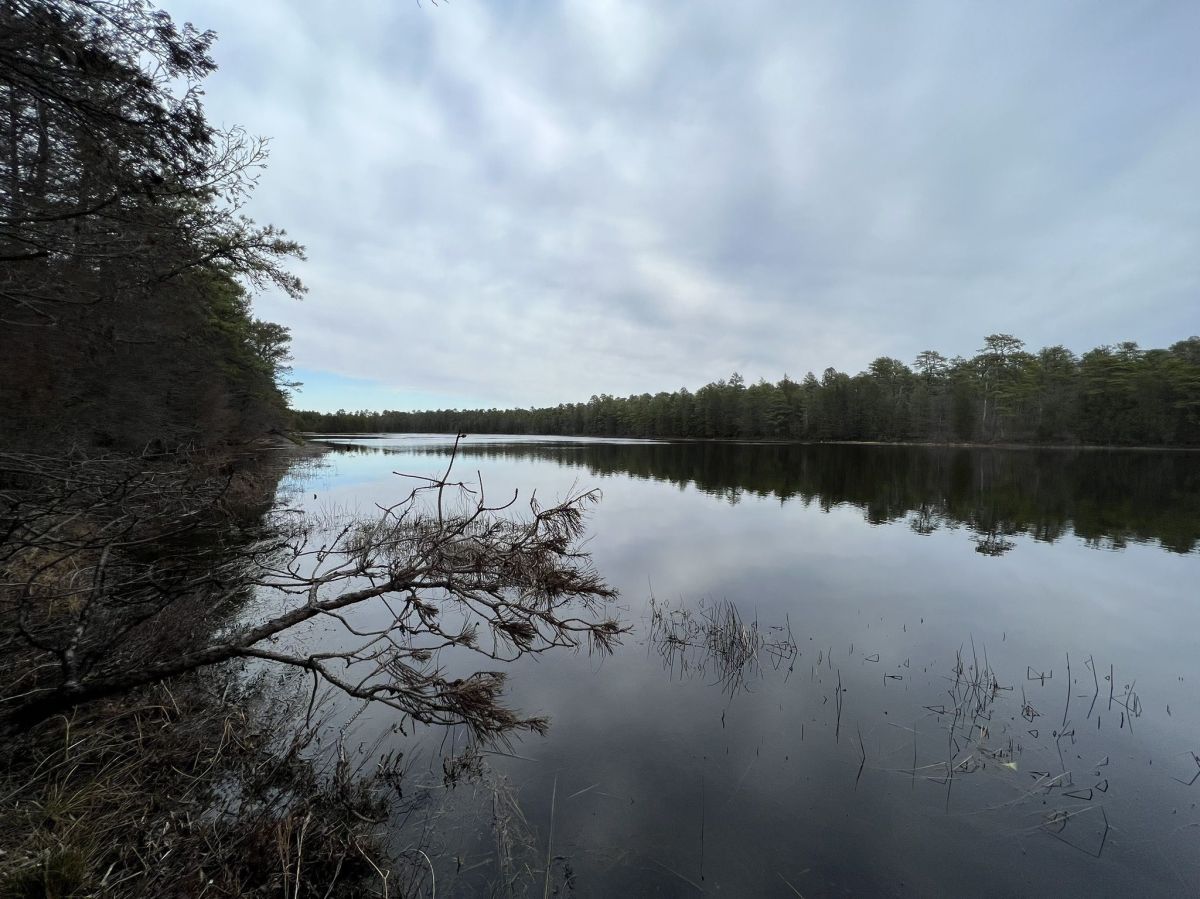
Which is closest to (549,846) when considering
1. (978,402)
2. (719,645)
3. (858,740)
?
(858,740)

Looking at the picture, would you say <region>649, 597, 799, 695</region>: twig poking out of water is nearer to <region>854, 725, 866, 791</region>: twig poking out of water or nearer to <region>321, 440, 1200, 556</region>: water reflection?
<region>854, 725, 866, 791</region>: twig poking out of water

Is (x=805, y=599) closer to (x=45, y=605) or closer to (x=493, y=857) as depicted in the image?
(x=493, y=857)

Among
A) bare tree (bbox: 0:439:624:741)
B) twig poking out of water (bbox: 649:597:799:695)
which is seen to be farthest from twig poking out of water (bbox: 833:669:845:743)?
bare tree (bbox: 0:439:624:741)

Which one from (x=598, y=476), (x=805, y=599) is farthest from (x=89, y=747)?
(x=598, y=476)

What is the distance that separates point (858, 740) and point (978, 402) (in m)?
83.8

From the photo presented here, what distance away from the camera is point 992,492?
26281 millimetres

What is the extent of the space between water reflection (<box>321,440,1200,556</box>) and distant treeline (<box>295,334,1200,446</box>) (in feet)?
65.9

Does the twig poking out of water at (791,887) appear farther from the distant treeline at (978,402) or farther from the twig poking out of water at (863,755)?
the distant treeline at (978,402)

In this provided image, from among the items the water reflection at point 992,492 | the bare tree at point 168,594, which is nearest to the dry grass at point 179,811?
the bare tree at point 168,594

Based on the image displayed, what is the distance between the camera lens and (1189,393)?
181 feet

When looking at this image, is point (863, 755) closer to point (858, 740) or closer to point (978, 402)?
point (858, 740)

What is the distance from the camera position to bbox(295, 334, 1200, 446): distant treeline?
5825 centimetres

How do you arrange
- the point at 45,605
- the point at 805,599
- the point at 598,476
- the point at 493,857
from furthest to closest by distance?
the point at 598,476 < the point at 805,599 < the point at 45,605 < the point at 493,857

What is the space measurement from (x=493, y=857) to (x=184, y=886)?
6.21 ft
